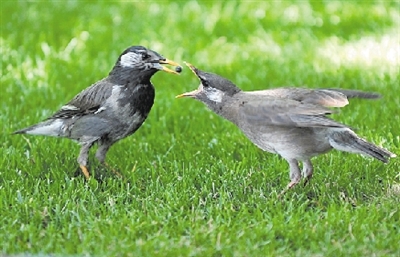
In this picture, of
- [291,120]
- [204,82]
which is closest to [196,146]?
[204,82]

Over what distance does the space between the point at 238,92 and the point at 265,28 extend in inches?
213

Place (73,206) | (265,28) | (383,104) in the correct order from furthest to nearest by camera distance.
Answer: (265,28), (383,104), (73,206)

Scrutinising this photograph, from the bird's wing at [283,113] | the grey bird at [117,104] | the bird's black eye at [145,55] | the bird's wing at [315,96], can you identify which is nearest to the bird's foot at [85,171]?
the grey bird at [117,104]

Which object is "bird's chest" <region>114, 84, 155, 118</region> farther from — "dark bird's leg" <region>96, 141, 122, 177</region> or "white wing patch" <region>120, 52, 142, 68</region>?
"dark bird's leg" <region>96, 141, 122, 177</region>

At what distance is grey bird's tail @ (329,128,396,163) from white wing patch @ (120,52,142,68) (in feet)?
5.85

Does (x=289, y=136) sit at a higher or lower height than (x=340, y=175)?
higher

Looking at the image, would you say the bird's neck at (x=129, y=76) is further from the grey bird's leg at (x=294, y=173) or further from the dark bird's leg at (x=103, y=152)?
the grey bird's leg at (x=294, y=173)

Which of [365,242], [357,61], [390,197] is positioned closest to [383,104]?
[357,61]

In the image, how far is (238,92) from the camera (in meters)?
6.61

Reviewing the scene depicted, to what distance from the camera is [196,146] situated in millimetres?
7770

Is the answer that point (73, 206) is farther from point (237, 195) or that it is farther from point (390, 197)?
point (390, 197)

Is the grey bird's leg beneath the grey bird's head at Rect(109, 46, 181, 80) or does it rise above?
beneath

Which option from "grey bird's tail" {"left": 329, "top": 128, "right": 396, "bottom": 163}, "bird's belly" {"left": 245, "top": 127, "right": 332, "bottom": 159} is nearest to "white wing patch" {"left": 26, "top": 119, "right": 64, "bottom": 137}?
"bird's belly" {"left": 245, "top": 127, "right": 332, "bottom": 159}

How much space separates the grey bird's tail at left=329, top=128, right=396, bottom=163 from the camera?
6109mm
